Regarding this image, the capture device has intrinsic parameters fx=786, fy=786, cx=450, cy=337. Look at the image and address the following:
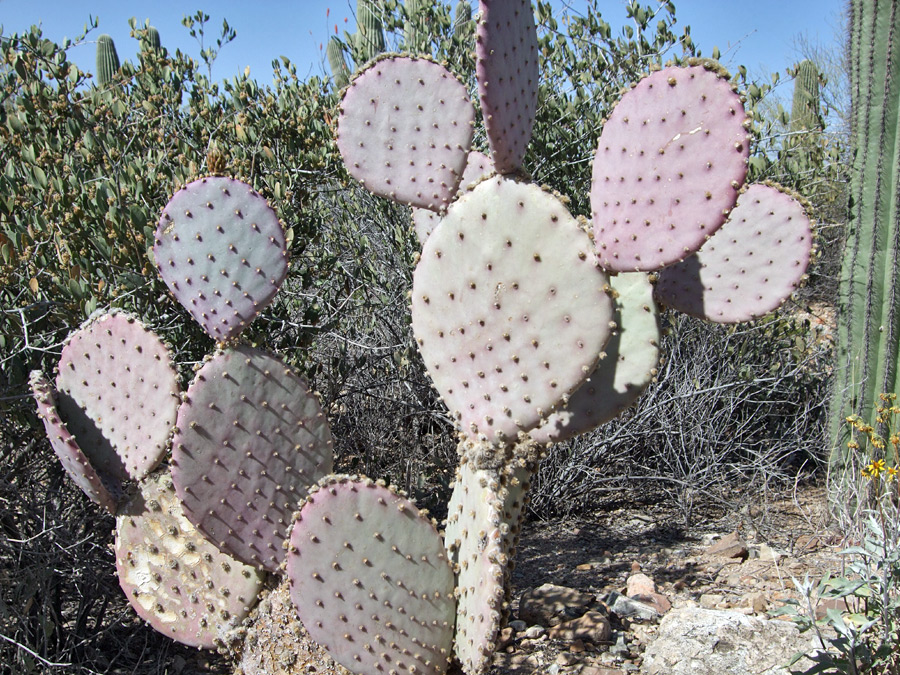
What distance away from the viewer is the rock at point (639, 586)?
11.4 ft

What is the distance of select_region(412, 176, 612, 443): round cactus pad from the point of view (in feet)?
6.66

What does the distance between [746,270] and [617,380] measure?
0.78 m

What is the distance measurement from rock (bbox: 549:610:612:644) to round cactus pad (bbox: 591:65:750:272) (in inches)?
68.5

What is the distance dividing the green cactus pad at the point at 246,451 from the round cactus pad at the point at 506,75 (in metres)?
0.96

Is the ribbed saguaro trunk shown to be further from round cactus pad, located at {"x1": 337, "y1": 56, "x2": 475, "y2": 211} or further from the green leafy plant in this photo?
round cactus pad, located at {"x1": 337, "y1": 56, "x2": 475, "y2": 211}

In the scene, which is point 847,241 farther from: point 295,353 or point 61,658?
point 61,658

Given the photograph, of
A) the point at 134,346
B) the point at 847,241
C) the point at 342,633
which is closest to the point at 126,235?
the point at 134,346

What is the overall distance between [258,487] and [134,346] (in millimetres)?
594

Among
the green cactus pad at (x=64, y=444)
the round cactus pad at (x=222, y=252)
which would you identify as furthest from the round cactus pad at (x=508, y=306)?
the green cactus pad at (x=64, y=444)

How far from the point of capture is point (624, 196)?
6.72 ft

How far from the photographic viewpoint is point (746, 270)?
9.25 ft

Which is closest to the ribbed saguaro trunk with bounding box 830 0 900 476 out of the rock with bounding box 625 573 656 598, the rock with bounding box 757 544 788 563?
the rock with bounding box 757 544 788 563

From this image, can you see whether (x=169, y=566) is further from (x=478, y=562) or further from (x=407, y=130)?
(x=407, y=130)

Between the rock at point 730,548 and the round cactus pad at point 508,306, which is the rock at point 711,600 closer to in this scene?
the rock at point 730,548
